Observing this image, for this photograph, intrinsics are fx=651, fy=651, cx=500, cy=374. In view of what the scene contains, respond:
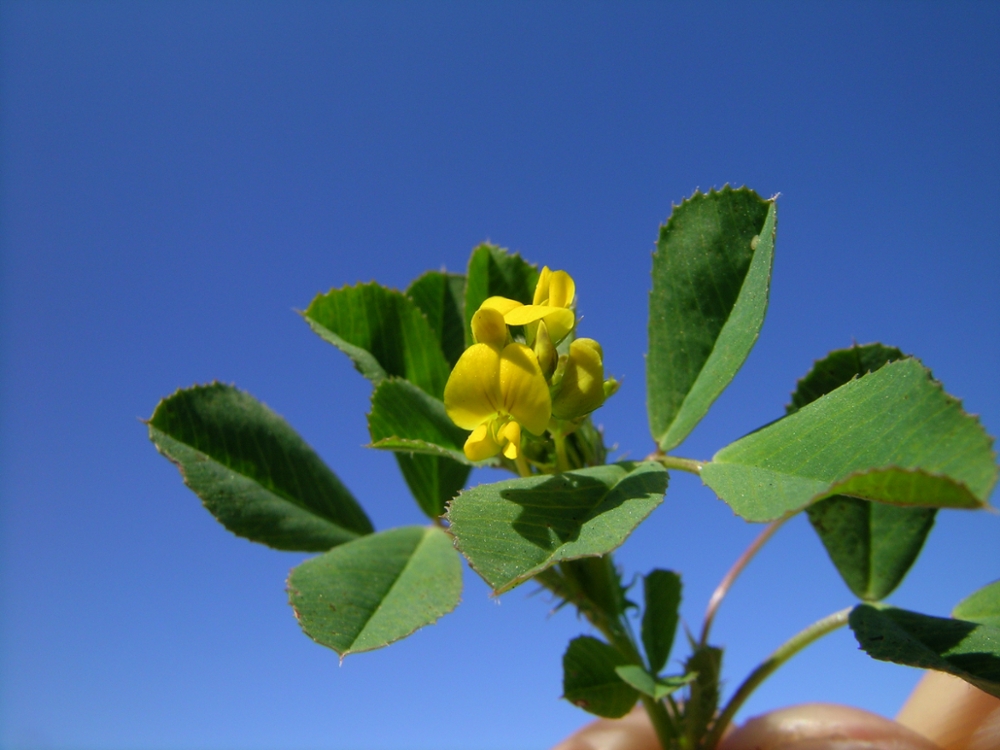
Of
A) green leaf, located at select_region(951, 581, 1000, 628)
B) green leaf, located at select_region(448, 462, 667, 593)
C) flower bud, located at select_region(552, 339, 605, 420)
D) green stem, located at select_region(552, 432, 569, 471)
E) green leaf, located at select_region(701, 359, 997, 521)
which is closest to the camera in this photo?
green leaf, located at select_region(701, 359, 997, 521)

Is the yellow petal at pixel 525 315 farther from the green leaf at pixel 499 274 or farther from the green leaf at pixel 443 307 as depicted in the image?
the green leaf at pixel 443 307

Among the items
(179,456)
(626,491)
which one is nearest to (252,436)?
(179,456)


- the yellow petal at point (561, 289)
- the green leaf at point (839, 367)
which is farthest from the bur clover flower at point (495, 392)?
the green leaf at point (839, 367)

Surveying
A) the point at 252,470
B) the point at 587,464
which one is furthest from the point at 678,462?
the point at 252,470

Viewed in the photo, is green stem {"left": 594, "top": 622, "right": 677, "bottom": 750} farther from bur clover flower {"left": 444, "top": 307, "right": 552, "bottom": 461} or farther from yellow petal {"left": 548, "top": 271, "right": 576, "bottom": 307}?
yellow petal {"left": 548, "top": 271, "right": 576, "bottom": 307}

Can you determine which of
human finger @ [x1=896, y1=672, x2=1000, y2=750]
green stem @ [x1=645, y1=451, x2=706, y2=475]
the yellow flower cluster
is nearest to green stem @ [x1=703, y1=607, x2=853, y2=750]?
human finger @ [x1=896, y1=672, x2=1000, y2=750]
